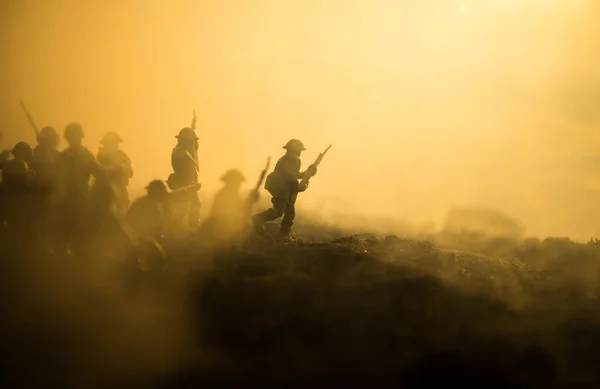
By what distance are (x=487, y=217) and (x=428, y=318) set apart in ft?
100

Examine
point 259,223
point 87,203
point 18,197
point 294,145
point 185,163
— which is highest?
point 185,163

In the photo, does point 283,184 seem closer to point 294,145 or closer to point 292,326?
point 294,145

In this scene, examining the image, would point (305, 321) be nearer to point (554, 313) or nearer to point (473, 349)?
point (473, 349)

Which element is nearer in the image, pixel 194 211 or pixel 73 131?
pixel 73 131

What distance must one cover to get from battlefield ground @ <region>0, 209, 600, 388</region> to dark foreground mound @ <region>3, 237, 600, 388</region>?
0.09 ft

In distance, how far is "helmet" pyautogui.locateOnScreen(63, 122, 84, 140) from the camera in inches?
439

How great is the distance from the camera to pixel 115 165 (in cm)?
1141

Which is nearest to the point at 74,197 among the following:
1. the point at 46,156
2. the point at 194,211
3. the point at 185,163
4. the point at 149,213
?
the point at 149,213

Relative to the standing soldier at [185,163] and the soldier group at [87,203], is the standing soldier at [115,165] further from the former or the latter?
the standing soldier at [185,163]

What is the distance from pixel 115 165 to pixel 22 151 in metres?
2.51

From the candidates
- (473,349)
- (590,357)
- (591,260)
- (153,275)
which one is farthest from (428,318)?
(591,260)

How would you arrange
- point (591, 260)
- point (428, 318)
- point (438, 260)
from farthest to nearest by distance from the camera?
point (591, 260) < point (438, 260) < point (428, 318)

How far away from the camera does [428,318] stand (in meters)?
Result: 10.1

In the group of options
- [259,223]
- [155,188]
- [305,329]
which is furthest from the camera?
[259,223]
